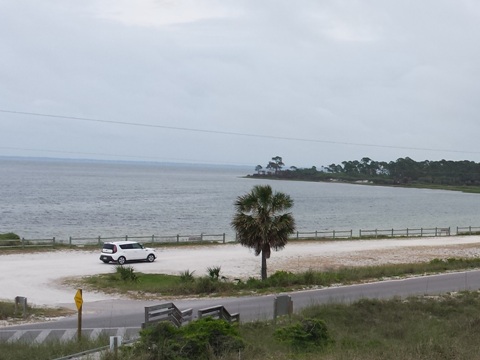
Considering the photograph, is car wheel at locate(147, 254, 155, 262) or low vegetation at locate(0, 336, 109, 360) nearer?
low vegetation at locate(0, 336, 109, 360)

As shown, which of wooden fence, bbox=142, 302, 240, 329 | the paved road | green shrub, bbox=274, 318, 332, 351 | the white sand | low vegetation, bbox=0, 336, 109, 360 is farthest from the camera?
the white sand

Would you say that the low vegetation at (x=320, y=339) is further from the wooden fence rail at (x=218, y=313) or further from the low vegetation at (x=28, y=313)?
the low vegetation at (x=28, y=313)

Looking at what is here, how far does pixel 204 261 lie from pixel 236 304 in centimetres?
1643

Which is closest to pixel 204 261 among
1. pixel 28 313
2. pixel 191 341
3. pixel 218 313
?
pixel 28 313

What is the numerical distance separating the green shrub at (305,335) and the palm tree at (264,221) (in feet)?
47.2

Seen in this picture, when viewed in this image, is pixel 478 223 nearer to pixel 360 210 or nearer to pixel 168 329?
pixel 360 210

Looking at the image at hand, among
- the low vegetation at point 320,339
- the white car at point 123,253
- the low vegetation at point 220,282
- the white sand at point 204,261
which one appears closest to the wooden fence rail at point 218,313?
the low vegetation at point 320,339

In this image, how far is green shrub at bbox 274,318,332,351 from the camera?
45.6ft

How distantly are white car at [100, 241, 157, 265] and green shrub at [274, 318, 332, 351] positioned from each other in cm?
2319

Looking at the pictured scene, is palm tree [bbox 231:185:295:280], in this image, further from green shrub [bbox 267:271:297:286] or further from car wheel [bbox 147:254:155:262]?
car wheel [bbox 147:254:155:262]

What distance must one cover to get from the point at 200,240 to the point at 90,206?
188 feet

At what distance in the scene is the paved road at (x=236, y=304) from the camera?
1753 cm

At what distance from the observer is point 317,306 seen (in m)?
19.3

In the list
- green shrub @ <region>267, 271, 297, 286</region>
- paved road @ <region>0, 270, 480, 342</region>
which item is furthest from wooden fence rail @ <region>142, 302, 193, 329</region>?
green shrub @ <region>267, 271, 297, 286</region>
